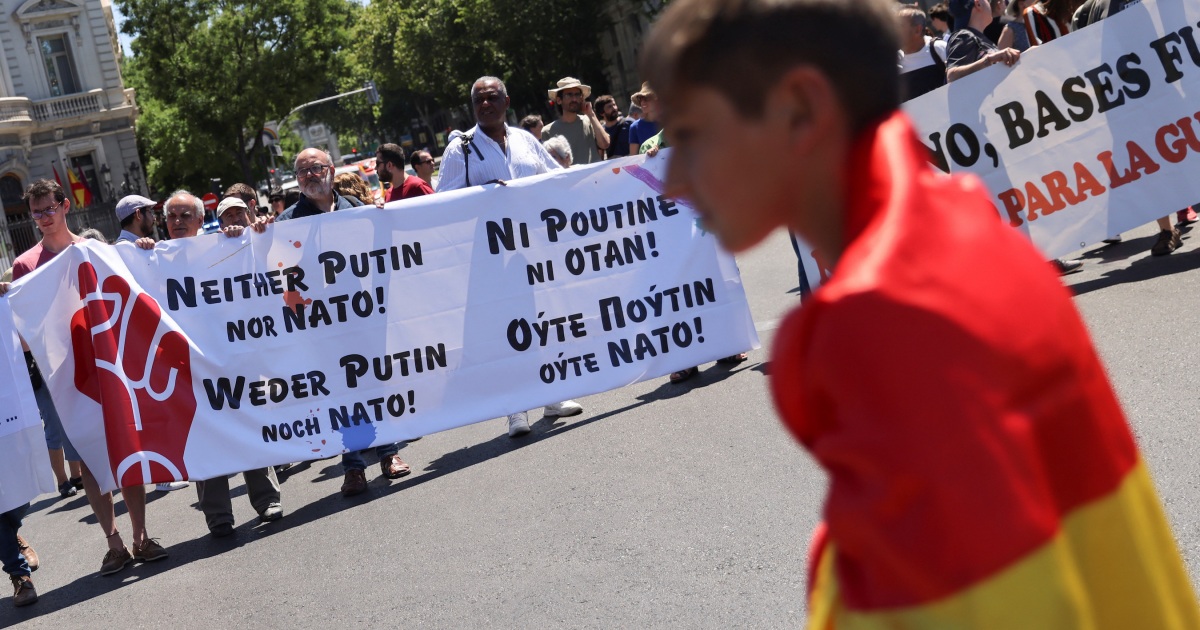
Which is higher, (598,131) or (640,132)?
(598,131)

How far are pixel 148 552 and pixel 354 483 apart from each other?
127 centimetres

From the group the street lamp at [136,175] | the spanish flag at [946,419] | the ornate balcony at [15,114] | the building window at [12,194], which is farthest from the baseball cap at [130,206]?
the street lamp at [136,175]

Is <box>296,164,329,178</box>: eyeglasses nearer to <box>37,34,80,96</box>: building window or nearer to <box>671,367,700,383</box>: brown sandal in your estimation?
<box>671,367,700,383</box>: brown sandal

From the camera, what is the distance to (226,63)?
56.0m

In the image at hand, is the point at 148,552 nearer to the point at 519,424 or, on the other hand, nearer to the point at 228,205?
the point at 228,205

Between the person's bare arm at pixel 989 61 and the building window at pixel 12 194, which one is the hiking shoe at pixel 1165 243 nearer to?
the person's bare arm at pixel 989 61

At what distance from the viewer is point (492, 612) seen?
489 cm

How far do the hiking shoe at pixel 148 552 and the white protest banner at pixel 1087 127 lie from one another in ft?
18.4

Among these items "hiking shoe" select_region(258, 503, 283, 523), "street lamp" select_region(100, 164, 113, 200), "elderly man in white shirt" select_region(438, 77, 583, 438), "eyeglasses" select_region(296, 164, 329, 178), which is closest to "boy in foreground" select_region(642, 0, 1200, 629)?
"hiking shoe" select_region(258, 503, 283, 523)

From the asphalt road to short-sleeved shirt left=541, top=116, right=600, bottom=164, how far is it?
3.60 metres

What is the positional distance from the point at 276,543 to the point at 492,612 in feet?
8.38

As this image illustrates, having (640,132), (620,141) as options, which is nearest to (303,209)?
(640,132)

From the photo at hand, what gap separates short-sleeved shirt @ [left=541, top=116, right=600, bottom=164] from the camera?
40.0 feet

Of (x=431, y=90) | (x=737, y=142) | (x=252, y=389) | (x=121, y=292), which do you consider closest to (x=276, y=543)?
(x=252, y=389)
